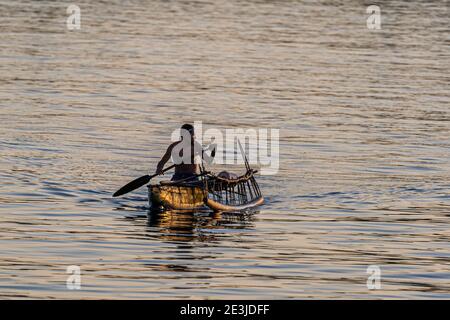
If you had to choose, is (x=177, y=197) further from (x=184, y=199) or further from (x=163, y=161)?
(x=163, y=161)

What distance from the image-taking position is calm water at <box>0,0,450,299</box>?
24.1 meters

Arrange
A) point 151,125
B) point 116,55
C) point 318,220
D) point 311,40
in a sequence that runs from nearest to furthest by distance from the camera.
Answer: point 318,220 → point 151,125 → point 116,55 → point 311,40

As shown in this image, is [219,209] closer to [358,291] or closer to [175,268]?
[175,268]

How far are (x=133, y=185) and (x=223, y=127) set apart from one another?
40.6 ft

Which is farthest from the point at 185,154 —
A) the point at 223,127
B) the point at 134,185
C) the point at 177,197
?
the point at 223,127

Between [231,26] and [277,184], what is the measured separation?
38732 millimetres

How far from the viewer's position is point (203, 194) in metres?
30.4

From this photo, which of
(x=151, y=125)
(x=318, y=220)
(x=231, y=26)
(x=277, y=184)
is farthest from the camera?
(x=231, y=26)

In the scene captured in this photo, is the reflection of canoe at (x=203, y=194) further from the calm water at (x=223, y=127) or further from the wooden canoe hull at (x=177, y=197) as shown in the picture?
the calm water at (x=223, y=127)

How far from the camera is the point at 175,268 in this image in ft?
79.5

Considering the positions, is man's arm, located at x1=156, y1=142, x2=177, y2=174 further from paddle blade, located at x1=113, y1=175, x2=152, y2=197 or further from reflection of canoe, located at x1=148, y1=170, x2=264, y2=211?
reflection of canoe, located at x1=148, y1=170, x2=264, y2=211

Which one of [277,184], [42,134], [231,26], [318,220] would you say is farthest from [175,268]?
[231,26]

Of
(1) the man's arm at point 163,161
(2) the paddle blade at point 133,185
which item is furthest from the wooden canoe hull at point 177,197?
(2) the paddle blade at point 133,185

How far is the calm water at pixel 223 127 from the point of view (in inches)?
950
